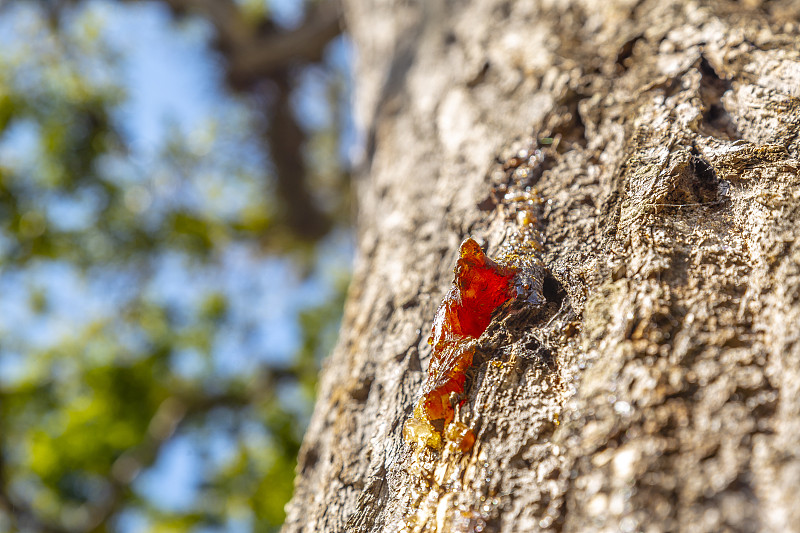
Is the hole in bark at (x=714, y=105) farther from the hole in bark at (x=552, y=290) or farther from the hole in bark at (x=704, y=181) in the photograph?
the hole in bark at (x=552, y=290)

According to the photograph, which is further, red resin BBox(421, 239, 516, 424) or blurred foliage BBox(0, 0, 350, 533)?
blurred foliage BBox(0, 0, 350, 533)

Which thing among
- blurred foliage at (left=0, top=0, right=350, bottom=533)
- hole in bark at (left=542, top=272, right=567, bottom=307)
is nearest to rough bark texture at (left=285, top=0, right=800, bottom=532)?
hole in bark at (left=542, top=272, right=567, bottom=307)

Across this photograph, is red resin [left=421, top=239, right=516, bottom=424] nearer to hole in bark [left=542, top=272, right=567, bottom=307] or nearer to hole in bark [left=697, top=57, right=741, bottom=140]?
hole in bark [left=542, top=272, right=567, bottom=307]

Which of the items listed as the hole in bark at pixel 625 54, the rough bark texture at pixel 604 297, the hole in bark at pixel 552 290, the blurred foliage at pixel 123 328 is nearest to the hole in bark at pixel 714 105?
the rough bark texture at pixel 604 297

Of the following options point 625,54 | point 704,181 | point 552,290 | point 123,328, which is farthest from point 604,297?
point 123,328

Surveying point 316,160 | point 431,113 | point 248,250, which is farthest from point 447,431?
point 316,160

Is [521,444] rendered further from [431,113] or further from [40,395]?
[40,395]

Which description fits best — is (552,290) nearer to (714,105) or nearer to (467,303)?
(467,303)

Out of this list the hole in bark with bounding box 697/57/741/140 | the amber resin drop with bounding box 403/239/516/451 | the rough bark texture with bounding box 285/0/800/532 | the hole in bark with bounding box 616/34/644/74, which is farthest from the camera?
the hole in bark with bounding box 616/34/644/74
